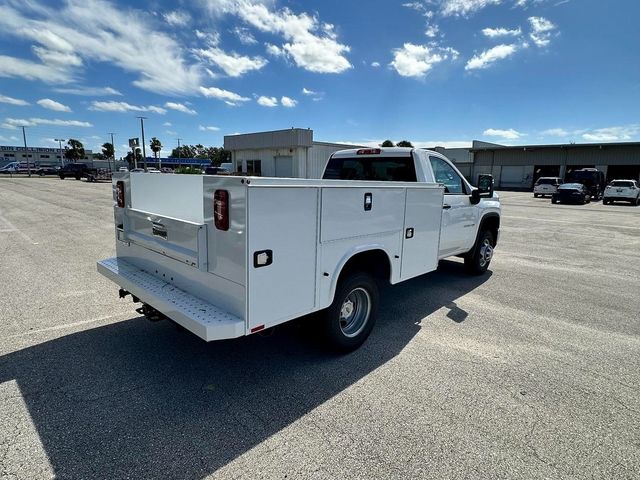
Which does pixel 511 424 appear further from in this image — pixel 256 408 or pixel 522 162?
pixel 522 162

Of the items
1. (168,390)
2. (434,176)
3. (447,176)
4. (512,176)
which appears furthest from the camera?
(512,176)

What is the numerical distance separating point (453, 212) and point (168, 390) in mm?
4300

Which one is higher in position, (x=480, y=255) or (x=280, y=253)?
(x=280, y=253)

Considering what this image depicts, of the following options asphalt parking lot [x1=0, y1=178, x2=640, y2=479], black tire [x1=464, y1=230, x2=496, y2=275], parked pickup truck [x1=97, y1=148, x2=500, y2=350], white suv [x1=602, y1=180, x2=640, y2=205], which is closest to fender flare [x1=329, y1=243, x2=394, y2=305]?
parked pickup truck [x1=97, y1=148, x2=500, y2=350]

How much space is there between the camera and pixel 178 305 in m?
3.06

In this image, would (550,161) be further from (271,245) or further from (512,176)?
(271,245)

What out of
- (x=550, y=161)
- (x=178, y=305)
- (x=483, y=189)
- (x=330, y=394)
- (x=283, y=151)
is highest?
(x=283, y=151)

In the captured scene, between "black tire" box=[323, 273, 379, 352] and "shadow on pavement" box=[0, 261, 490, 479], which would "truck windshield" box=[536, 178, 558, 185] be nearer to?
"shadow on pavement" box=[0, 261, 490, 479]

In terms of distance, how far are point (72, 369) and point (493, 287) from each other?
591cm

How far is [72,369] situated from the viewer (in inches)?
137

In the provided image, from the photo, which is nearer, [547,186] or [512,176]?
[547,186]

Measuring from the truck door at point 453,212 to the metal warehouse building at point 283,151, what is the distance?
31110mm

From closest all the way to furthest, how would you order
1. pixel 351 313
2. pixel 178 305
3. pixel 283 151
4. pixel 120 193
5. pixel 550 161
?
1. pixel 178 305
2. pixel 351 313
3. pixel 120 193
4. pixel 283 151
5. pixel 550 161

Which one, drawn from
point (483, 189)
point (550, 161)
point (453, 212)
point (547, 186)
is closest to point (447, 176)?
point (453, 212)
